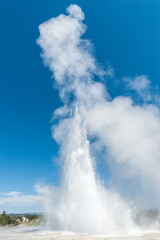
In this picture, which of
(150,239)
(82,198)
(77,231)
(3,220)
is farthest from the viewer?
Answer: (3,220)

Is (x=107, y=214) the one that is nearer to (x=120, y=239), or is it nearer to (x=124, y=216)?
(x=124, y=216)

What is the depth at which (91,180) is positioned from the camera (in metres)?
50.5

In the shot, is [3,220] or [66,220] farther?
[3,220]

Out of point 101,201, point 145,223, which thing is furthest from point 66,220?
point 145,223

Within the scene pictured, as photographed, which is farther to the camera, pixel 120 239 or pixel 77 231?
pixel 77 231

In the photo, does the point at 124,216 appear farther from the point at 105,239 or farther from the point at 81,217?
the point at 105,239

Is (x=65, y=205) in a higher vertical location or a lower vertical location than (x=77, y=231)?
higher

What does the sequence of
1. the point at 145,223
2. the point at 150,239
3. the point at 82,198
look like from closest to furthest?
the point at 150,239 → the point at 82,198 → the point at 145,223

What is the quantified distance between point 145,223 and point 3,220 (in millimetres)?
73566

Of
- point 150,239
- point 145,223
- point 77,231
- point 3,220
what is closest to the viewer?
point 150,239

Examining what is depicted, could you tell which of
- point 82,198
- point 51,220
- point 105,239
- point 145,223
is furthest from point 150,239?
point 51,220

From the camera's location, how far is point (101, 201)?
161 ft

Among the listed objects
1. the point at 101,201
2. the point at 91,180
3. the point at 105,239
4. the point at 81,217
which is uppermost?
the point at 91,180

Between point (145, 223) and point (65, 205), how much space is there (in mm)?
21278
